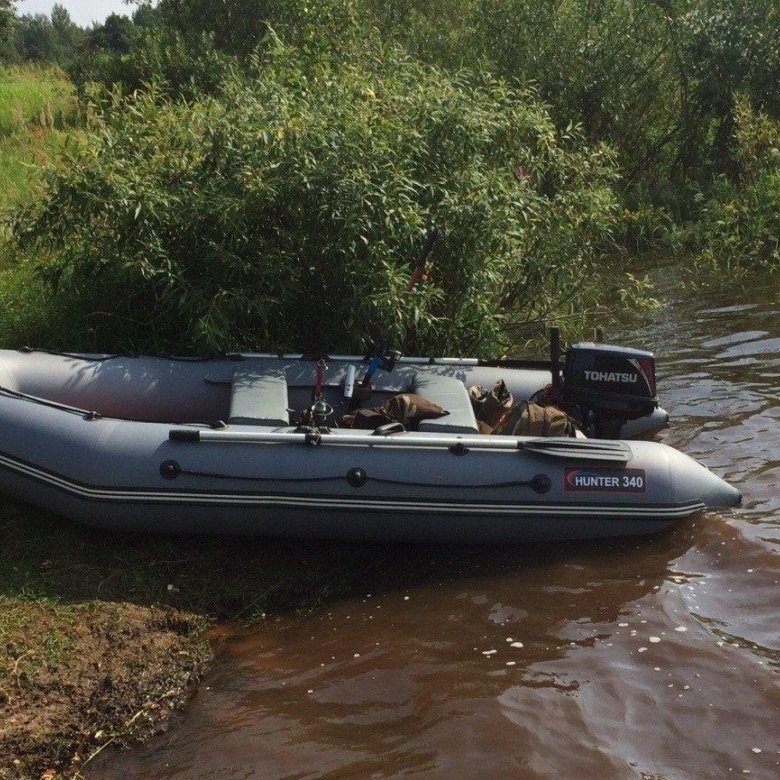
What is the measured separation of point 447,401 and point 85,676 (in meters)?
2.05

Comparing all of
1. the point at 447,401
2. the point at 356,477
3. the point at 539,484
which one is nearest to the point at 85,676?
the point at 356,477

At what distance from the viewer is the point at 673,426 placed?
5660mm

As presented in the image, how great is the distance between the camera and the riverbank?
10.9ft

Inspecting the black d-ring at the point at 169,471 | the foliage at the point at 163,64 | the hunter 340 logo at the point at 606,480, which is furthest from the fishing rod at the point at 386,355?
the foliage at the point at 163,64

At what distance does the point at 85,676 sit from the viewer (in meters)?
3.52

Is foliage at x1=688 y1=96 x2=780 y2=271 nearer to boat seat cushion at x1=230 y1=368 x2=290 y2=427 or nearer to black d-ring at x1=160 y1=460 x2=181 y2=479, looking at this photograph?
boat seat cushion at x1=230 y1=368 x2=290 y2=427

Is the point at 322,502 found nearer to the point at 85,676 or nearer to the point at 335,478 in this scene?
the point at 335,478

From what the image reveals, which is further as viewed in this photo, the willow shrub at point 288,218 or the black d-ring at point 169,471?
the willow shrub at point 288,218

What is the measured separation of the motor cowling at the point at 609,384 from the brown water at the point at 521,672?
627mm

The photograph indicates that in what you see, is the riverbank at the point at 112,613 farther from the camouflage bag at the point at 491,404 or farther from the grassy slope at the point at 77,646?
the camouflage bag at the point at 491,404

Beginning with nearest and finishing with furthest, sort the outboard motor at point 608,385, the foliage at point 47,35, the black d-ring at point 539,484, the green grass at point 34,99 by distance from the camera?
the black d-ring at point 539,484, the outboard motor at point 608,385, the green grass at point 34,99, the foliage at point 47,35

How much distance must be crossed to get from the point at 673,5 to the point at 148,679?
10630 millimetres

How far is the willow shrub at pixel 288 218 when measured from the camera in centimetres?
519

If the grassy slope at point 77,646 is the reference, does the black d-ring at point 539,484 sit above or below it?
above
